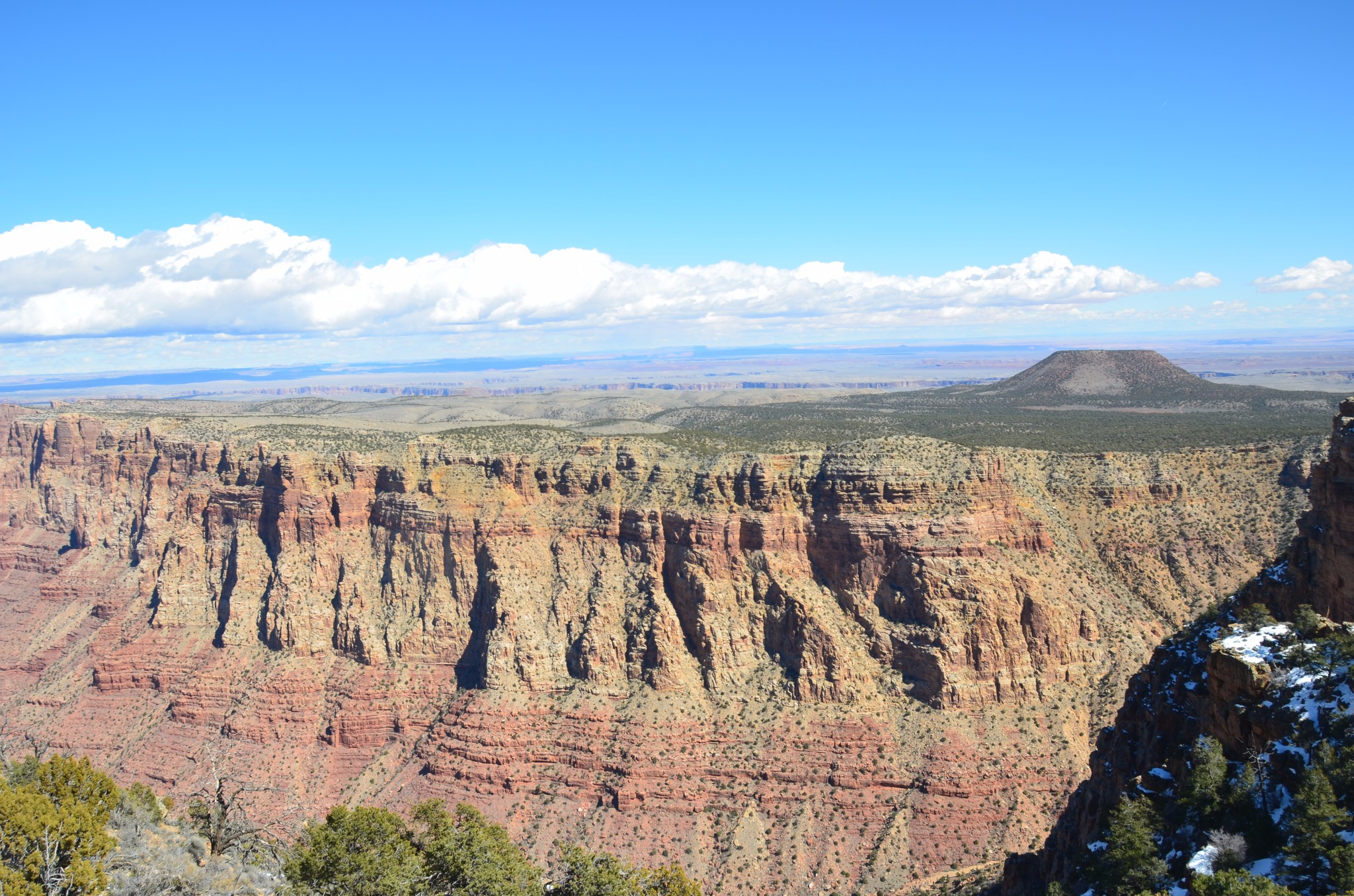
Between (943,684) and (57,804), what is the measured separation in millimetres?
47704

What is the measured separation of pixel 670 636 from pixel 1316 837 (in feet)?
140

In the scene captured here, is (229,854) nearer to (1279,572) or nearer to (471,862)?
(471,862)

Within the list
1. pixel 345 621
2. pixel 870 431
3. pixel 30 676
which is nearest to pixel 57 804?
pixel 345 621

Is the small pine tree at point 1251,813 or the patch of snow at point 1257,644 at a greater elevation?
the patch of snow at point 1257,644

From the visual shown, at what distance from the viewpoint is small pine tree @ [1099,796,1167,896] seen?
86.8 ft

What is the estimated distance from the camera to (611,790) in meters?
55.1

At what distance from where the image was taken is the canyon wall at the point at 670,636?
2126 inches

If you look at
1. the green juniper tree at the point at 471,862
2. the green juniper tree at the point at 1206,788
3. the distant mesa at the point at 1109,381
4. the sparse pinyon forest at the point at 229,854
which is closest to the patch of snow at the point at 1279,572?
the green juniper tree at the point at 1206,788

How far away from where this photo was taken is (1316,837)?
76.1 ft

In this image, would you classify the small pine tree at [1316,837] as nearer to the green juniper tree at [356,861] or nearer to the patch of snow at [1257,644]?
the patch of snow at [1257,644]

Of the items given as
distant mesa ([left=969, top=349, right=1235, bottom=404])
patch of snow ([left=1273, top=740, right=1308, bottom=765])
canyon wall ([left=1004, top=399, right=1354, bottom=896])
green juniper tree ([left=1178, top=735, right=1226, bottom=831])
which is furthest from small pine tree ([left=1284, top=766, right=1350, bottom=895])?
distant mesa ([left=969, top=349, right=1235, bottom=404])

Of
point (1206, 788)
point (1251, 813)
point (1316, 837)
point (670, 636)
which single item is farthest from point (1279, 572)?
point (670, 636)

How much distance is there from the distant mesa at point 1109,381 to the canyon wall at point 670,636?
A: 3066 inches

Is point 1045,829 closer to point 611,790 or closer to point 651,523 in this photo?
point 611,790
